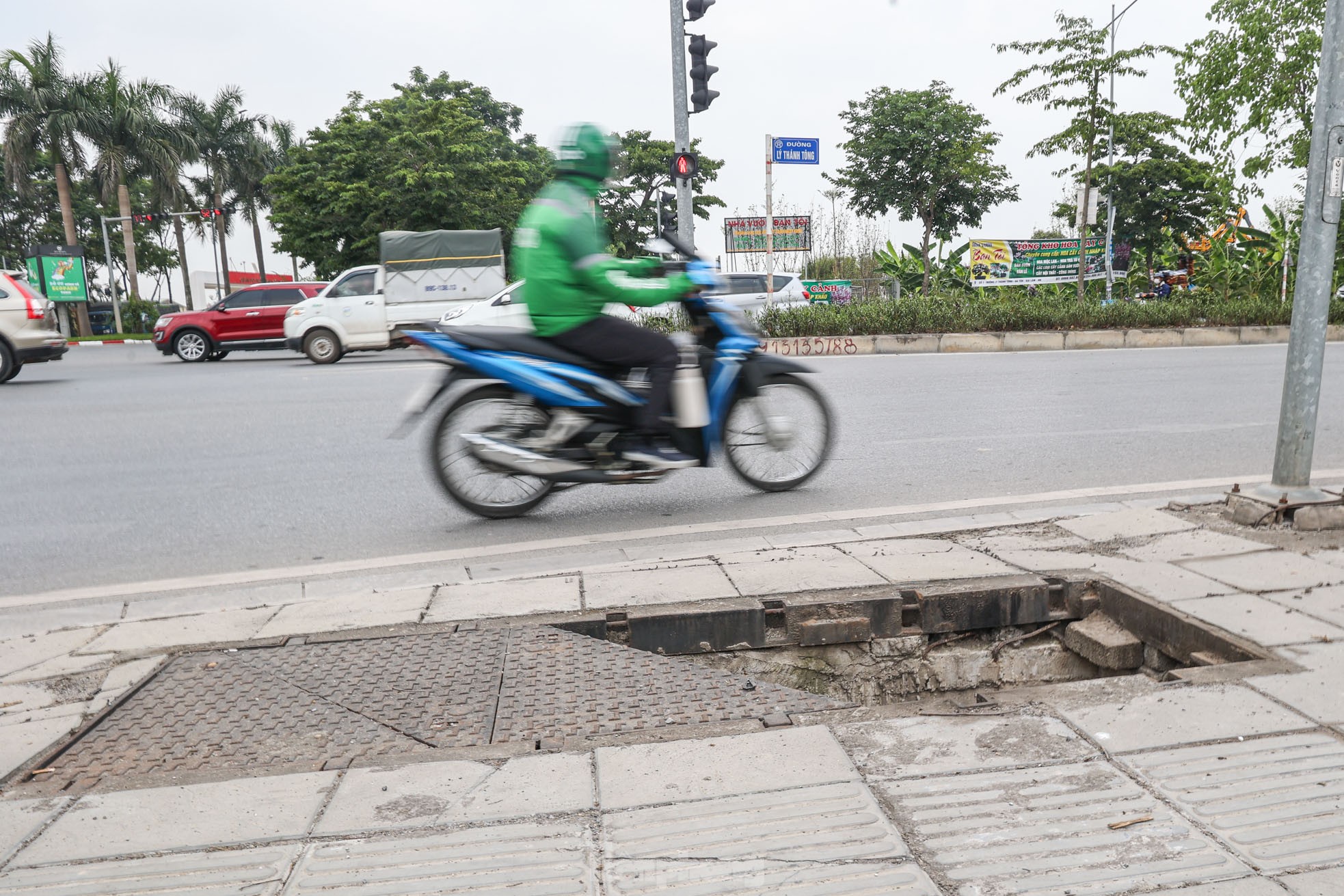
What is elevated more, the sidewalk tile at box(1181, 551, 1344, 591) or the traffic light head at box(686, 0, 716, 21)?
the traffic light head at box(686, 0, 716, 21)

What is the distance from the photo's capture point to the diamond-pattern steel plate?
255 centimetres

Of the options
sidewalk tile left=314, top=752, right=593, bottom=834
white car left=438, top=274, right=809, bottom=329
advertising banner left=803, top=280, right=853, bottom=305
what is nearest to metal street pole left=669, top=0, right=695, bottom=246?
white car left=438, top=274, right=809, bottom=329

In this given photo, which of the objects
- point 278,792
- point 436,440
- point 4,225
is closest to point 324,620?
point 278,792

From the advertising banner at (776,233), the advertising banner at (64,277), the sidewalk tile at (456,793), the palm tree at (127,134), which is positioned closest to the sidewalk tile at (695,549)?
the sidewalk tile at (456,793)

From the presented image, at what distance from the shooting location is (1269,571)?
3.57 m

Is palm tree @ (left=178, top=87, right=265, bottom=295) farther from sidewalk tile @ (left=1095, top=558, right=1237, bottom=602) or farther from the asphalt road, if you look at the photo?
sidewalk tile @ (left=1095, top=558, right=1237, bottom=602)

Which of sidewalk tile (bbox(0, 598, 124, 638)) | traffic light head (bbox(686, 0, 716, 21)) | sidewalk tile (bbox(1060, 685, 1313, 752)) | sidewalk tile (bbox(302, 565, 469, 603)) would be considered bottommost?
sidewalk tile (bbox(0, 598, 124, 638))

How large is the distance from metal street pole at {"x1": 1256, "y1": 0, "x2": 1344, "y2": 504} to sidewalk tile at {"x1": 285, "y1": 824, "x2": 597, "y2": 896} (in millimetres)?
3584

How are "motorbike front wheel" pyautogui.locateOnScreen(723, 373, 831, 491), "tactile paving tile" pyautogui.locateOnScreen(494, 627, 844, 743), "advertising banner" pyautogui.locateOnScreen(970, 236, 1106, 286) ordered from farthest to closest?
"advertising banner" pyautogui.locateOnScreen(970, 236, 1106, 286) → "motorbike front wheel" pyautogui.locateOnScreen(723, 373, 831, 491) → "tactile paving tile" pyautogui.locateOnScreen(494, 627, 844, 743)

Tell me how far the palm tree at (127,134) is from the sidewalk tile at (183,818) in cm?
4247

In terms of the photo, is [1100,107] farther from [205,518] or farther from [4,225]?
[4,225]

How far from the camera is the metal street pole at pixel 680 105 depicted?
1483cm

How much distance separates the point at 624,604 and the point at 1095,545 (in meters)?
1.99

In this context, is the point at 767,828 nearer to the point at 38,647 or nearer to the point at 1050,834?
the point at 1050,834
